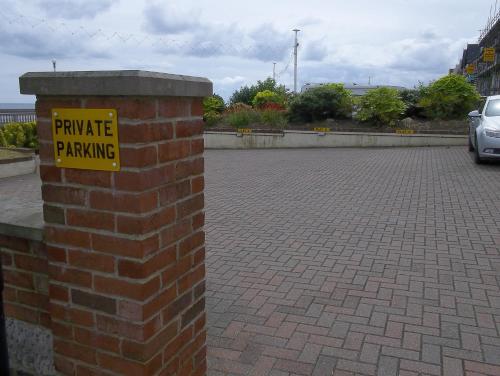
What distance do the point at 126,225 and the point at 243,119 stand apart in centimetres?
1859

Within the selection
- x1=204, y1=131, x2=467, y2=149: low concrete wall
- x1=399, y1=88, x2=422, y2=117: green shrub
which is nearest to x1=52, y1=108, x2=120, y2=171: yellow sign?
x1=204, y1=131, x2=467, y2=149: low concrete wall

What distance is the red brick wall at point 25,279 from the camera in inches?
101

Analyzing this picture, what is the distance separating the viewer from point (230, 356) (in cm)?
321

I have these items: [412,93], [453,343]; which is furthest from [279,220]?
[412,93]

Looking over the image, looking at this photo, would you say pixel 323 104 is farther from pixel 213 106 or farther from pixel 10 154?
pixel 10 154

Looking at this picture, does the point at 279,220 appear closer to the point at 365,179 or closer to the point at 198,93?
the point at 365,179

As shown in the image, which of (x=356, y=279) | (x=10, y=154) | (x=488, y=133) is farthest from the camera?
(x=10, y=154)

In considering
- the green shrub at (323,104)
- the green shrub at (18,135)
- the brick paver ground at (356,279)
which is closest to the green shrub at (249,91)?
the green shrub at (323,104)

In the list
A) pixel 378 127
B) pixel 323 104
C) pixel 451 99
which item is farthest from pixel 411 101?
pixel 323 104

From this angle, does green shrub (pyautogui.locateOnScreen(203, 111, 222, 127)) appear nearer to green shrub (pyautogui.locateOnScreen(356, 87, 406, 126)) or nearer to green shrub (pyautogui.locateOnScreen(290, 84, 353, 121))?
green shrub (pyautogui.locateOnScreen(290, 84, 353, 121))

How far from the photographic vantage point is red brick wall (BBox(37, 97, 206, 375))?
2045mm

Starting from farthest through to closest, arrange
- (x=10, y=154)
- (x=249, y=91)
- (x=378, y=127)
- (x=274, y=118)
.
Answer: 1. (x=249, y=91)
2. (x=274, y=118)
3. (x=378, y=127)
4. (x=10, y=154)

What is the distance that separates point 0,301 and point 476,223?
5.94m

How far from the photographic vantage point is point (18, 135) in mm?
15164
